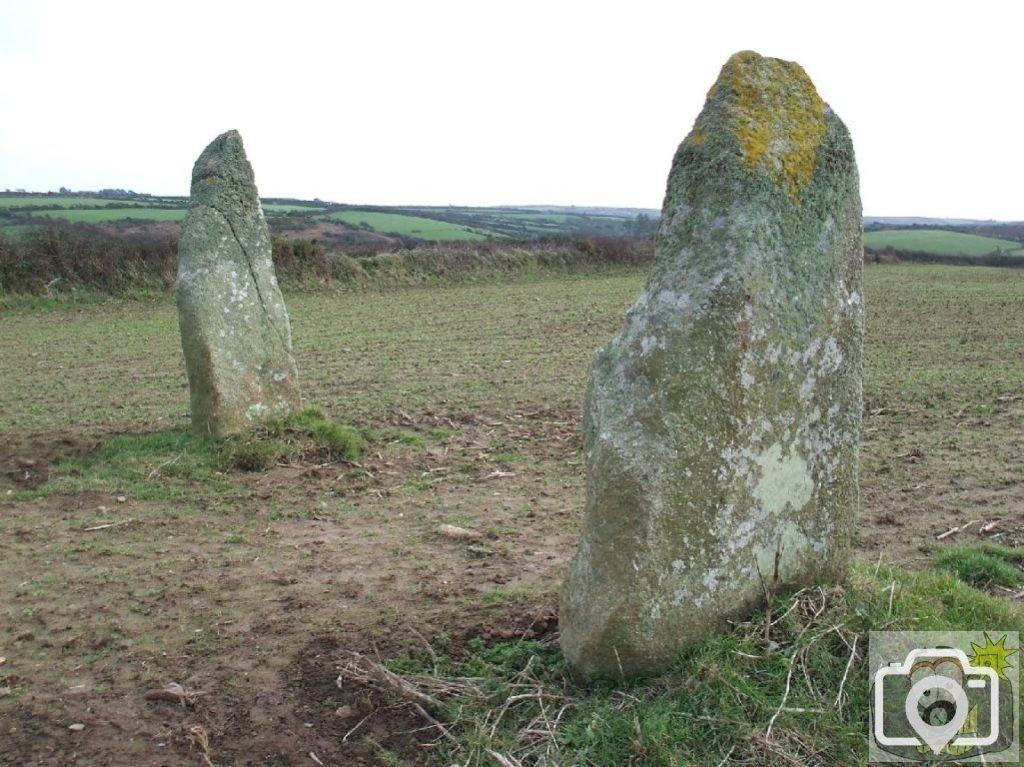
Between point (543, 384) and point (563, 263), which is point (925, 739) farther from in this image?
point (563, 263)

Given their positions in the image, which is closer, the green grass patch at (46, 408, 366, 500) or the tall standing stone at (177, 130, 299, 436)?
the green grass patch at (46, 408, 366, 500)

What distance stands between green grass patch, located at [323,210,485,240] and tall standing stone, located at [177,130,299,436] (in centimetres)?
3417

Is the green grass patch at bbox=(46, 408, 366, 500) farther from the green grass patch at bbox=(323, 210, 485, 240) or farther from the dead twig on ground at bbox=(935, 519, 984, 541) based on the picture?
the green grass patch at bbox=(323, 210, 485, 240)

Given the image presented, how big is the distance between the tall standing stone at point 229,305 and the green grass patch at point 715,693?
5392 millimetres

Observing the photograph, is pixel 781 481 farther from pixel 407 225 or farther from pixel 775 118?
pixel 407 225

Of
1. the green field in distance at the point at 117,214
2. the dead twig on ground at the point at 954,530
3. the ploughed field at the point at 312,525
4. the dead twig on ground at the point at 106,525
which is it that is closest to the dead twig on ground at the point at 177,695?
the ploughed field at the point at 312,525

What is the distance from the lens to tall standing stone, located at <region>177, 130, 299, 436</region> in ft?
30.9

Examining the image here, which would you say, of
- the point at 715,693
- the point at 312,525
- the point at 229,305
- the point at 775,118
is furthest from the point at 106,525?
the point at 775,118

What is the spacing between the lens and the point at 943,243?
56875mm

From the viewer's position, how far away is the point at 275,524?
7555 mm

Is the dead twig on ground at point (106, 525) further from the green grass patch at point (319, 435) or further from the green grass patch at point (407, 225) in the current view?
the green grass patch at point (407, 225)

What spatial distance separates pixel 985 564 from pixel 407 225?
49.5m

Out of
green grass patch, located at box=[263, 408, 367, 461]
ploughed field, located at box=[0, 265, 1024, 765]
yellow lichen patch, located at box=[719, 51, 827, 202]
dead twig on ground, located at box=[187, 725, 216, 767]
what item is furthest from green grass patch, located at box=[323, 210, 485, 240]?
dead twig on ground, located at box=[187, 725, 216, 767]

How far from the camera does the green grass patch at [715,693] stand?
390 centimetres
